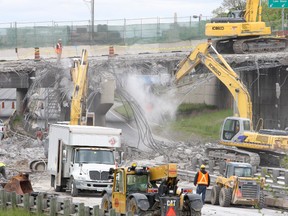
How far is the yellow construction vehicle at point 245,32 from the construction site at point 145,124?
2.7 inches

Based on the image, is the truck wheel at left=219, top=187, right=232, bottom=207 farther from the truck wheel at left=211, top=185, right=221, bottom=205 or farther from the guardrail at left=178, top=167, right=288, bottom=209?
the guardrail at left=178, top=167, right=288, bottom=209

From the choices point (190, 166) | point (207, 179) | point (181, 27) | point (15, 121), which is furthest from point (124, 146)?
point (181, 27)

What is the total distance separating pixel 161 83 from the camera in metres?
61.0

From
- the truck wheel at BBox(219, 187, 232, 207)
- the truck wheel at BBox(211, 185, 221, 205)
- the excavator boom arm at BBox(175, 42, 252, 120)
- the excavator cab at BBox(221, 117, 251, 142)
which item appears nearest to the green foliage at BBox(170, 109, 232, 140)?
the excavator boom arm at BBox(175, 42, 252, 120)

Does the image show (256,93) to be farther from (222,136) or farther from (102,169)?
(102,169)

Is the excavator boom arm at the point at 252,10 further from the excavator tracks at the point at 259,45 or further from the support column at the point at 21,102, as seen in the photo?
the support column at the point at 21,102

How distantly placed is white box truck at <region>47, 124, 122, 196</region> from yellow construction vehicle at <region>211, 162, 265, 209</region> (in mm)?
4031

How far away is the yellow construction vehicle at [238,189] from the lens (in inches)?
1361

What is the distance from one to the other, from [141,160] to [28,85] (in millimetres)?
17309

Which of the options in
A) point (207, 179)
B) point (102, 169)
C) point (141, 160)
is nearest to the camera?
point (207, 179)

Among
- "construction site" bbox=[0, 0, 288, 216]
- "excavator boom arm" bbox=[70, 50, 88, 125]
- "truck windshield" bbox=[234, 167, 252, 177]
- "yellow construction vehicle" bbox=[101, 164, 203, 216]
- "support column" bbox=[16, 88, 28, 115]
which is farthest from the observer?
"support column" bbox=[16, 88, 28, 115]

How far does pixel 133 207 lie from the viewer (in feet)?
91.6

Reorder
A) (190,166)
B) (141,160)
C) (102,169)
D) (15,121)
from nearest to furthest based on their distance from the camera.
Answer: (102,169), (190,166), (141,160), (15,121)

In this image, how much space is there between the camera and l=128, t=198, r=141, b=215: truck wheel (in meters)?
27.5
